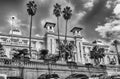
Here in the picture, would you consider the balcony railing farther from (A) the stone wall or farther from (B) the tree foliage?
(B) the tree foliage

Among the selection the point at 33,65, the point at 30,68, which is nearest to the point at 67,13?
the point at 33,65

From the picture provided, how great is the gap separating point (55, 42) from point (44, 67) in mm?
35908

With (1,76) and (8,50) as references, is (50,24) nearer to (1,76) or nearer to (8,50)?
(8,50)

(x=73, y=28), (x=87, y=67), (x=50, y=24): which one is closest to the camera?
(x=87, y=67)

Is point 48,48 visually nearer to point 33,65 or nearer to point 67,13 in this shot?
point 67,13

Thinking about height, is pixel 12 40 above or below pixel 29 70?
above

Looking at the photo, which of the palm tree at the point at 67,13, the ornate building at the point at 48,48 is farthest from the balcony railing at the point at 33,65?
the palm tree at the point at 67,13

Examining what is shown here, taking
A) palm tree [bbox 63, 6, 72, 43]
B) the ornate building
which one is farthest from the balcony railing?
palm tree [bbox 63, 6, 72, 43]

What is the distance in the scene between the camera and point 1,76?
2525cm

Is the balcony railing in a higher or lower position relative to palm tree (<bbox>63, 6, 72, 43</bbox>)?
lower

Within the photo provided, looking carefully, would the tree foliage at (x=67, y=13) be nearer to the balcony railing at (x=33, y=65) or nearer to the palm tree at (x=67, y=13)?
the palm tree at (x=67, y=13)

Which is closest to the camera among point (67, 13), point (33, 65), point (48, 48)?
point (33, 65)

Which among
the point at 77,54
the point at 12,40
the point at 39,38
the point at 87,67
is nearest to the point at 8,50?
the point at 12,40

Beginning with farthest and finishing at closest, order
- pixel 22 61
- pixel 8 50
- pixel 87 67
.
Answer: pixel 8 50 → pixel 87 67 → pixel 22 61
